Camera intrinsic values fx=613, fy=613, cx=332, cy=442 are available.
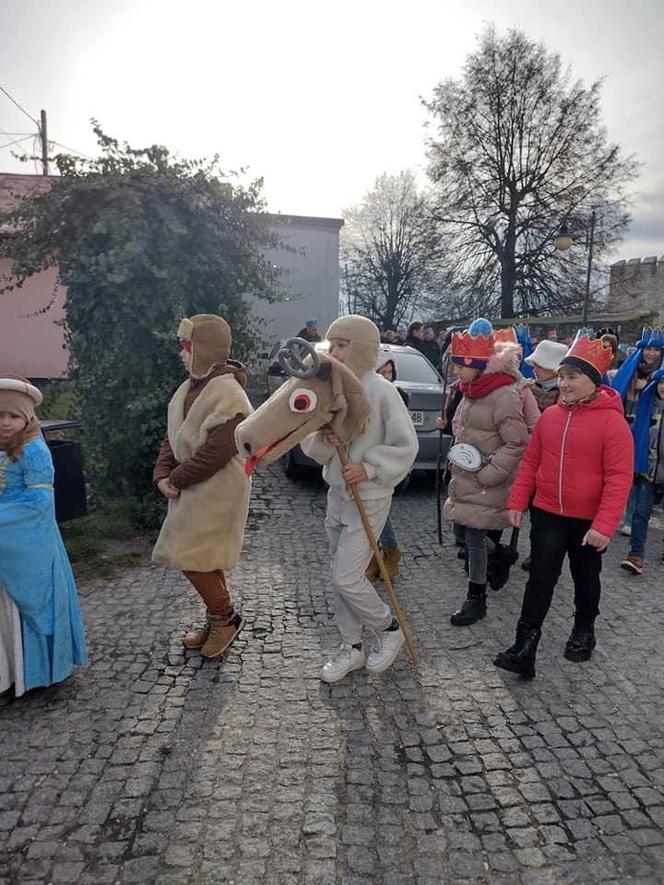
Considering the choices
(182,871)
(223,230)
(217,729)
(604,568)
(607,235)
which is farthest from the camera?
(607,235)

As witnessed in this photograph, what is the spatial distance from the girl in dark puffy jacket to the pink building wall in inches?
587

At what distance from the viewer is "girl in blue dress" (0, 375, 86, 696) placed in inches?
121

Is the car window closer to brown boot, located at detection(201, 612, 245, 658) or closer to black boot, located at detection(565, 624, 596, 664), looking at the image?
black boot, located at detection(565, 624, 596, 664)

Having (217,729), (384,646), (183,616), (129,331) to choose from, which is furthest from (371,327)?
(129,331)

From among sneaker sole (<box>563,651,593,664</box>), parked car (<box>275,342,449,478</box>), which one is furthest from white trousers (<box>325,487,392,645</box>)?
parked car (<box>275,342,449,478</box>)

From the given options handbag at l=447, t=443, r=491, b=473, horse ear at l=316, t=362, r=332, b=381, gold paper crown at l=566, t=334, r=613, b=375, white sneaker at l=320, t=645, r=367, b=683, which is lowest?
white sneaker at l=320, t=645, r=367, b=683

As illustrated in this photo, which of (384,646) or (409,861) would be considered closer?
(409,861)

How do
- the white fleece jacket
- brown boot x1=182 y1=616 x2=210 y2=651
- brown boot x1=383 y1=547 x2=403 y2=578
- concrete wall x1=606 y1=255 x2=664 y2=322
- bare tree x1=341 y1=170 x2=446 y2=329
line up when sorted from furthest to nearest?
bare tree x1=341 y1=170 x2=446 y2=329 < concrete wall x1=606 y1=255 x2=664 y2=322 < brown boot x1=383 y1=547 x2=403 y2=578 < brown boot x1=182 y1=616 x2=210 y2=651 < the white fleece jacket

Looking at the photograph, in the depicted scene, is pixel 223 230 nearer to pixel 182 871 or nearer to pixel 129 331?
pixel 129 331

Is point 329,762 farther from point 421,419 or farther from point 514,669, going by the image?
point 421,419

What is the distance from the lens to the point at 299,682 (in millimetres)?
3422

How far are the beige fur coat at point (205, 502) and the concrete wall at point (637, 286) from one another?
29.4 meters

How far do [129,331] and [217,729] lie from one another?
3.75m

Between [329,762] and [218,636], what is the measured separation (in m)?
1.14
